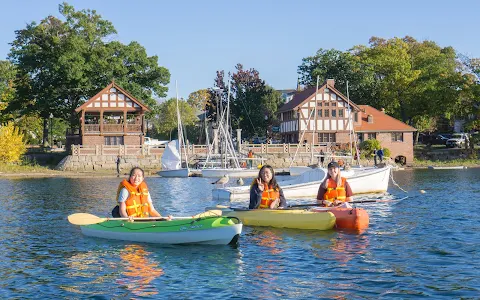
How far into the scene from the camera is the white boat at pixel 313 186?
30.4m

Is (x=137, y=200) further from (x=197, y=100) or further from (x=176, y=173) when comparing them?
(x=197, y=100)

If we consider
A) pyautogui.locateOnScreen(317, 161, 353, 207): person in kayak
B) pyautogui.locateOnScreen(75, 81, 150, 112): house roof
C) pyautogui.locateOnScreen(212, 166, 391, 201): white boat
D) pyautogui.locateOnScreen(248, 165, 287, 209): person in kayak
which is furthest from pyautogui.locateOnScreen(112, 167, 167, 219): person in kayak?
pyautogui.locateOnScreen(75, 81, 150, 112): house roof

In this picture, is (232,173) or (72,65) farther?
(72,65)

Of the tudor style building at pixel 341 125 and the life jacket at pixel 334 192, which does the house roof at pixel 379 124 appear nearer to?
the tudor style building at pixel 341 125

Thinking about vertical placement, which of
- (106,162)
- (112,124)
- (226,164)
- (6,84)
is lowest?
(226,164)

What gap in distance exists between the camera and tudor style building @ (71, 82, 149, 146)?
6303cm

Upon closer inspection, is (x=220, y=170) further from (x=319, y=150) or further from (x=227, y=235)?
(x=227, y=235)

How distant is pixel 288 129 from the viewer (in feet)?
250

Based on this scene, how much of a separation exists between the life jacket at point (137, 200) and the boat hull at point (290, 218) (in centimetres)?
390

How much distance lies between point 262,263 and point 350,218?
5112 mm

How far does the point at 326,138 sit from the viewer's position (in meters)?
72.5

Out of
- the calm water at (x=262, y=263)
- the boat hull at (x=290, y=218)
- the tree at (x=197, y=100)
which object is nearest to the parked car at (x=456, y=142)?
the calm water at (x=262, y=263)

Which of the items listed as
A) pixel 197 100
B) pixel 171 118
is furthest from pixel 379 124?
pixel 197 100

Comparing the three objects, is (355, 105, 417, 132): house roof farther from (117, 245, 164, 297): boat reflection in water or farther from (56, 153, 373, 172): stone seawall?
(117, 245, 164, 297): boat reflection in water
